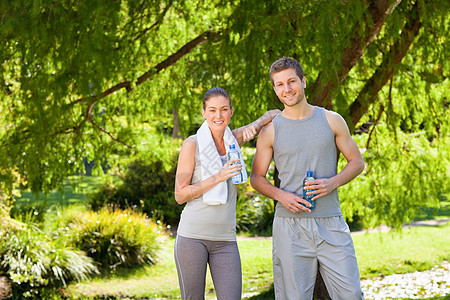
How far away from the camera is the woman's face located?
2.89 metres

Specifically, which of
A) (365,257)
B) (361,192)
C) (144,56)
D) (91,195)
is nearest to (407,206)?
(361,192)

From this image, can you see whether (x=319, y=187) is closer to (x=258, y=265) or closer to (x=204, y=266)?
(x=204, y=266)

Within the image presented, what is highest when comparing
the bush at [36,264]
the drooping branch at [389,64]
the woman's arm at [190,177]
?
the drooping branch at [389,64]

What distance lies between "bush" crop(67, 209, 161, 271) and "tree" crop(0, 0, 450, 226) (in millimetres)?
2386

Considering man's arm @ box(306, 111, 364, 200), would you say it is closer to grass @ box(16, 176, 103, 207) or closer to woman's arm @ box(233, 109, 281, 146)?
woman's arm @ box(233, 109, 281, 146)

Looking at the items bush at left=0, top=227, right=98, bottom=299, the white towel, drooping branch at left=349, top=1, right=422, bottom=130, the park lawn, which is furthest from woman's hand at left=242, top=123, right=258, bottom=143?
bush at left=0, top=227, right=98, bottom=299

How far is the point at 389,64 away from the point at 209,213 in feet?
11.6

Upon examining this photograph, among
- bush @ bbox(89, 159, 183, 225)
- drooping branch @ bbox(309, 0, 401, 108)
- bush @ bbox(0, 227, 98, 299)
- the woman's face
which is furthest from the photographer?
bush @ bbox(89, 159, 183, 225)

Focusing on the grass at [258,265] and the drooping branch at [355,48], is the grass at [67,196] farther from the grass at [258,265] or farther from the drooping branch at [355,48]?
the drooping branch at [355,48]

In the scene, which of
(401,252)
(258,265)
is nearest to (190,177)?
(258,265)

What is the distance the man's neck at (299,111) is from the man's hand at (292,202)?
0.40 m

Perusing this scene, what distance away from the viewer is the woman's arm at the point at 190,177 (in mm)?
2764


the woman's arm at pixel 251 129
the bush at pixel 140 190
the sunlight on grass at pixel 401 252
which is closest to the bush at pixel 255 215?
the bush at pixel 140 190

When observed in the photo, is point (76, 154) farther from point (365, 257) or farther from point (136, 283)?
point (365, 257)
